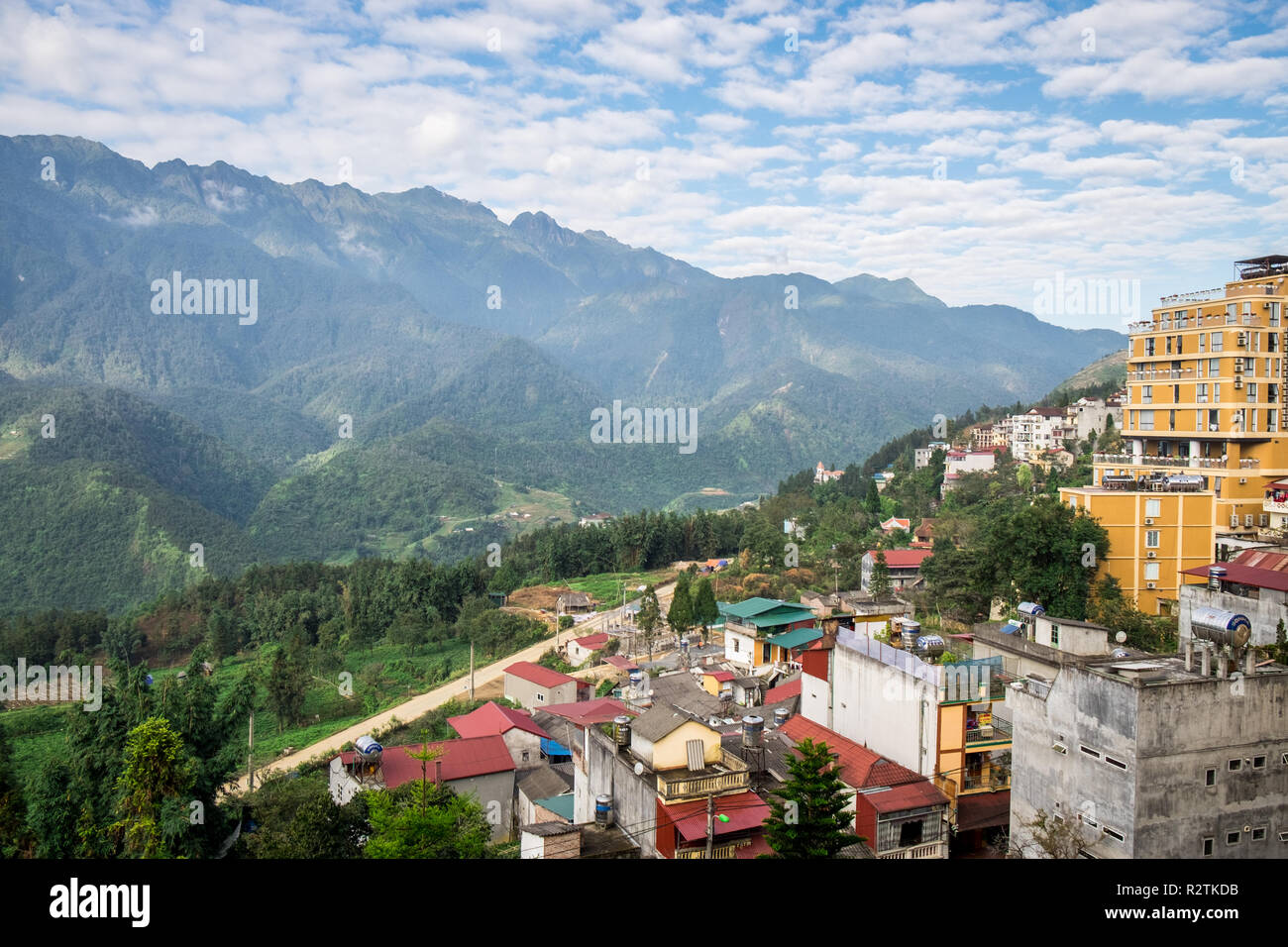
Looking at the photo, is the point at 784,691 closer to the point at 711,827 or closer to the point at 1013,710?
the point at 1013,710

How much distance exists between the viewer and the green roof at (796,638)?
82.0 feet

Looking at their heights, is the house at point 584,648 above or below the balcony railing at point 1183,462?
below

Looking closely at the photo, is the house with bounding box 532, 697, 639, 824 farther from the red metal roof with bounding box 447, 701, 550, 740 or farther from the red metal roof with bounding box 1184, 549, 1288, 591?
the red metal roof with bounding box 1184, 549, 1288, 591

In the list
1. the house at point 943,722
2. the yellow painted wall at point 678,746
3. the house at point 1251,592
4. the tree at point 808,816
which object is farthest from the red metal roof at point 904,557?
the tree at point 808,816

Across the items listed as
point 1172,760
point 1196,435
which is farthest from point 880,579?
point 1172,760

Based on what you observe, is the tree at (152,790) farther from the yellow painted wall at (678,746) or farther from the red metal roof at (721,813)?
the red metal roof at (721,813)

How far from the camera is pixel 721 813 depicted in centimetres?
1268

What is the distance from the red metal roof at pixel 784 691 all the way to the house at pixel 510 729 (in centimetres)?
577

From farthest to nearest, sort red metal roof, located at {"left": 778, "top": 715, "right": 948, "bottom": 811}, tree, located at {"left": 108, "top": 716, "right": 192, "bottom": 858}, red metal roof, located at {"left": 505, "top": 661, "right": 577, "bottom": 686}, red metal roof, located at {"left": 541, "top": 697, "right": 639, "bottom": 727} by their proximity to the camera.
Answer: red metal roof, located at {"left": 505, "top": 661, "right": 577, "bottom": 686} < red metal roof, located at {"left": 541, "top": 697, "right": 639, "bottom": 727} < tree, located at {"left": 108, "top": 716, "right": 192, "bottom": 858} < red metal roof, located at {"left": 778, "top": 715, "right": 948, "bottom": 811}

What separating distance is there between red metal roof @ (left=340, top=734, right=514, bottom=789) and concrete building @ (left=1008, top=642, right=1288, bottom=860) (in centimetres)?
1135

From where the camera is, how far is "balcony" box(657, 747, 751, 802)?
12.6 metres

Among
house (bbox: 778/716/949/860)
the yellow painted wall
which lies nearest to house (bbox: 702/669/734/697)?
house (bbox: 778/716/949/860)

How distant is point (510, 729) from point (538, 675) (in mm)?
7242

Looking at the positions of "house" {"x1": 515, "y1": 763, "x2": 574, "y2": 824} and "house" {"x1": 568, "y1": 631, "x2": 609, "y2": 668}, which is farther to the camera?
"house" {"x1": 568, "y1": 631, "x2": 609, "y2": 668}
